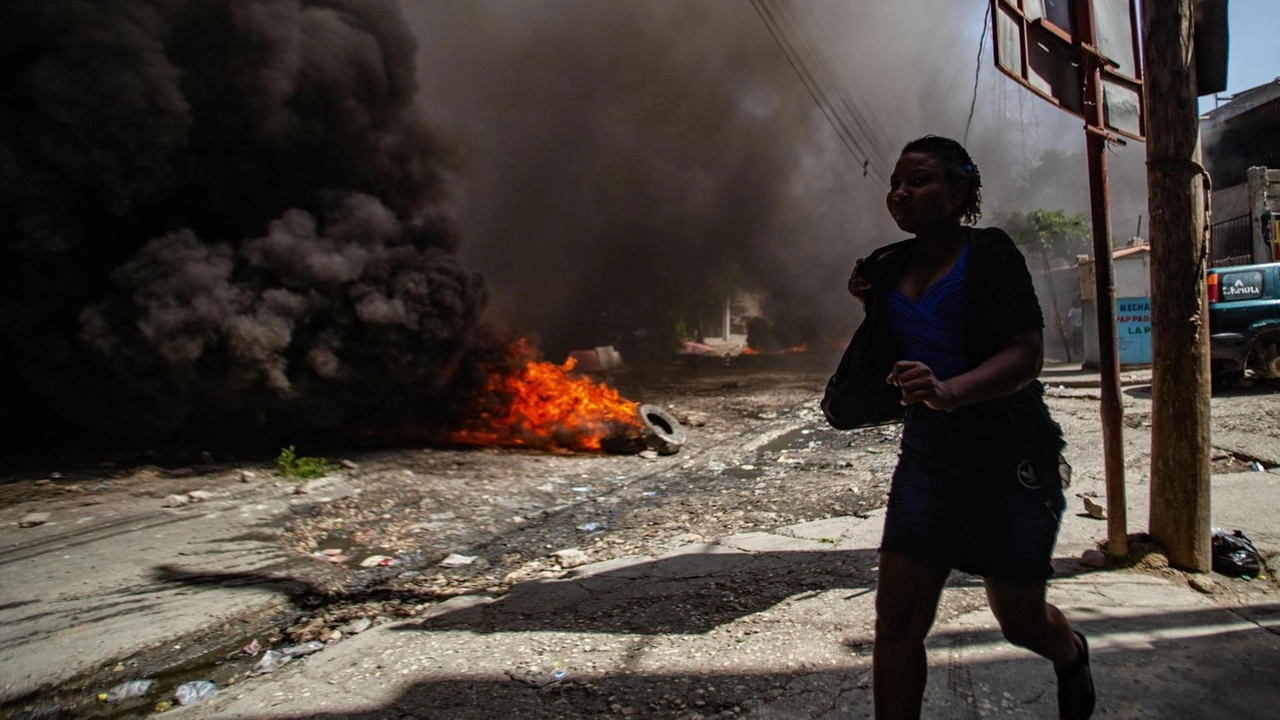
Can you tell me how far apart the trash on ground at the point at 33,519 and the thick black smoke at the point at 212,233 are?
1.65m

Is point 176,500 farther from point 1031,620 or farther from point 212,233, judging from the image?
point 1031,620

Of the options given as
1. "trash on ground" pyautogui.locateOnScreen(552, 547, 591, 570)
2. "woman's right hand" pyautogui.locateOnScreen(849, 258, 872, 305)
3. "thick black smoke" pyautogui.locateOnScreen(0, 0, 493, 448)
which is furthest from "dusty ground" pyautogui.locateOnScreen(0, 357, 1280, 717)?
"woman's right hand" pyautogui.locateOnScreen(849, 258, 872, 305)

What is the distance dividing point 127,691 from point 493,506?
2547mm

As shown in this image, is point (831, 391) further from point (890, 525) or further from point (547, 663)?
point (547, 663)

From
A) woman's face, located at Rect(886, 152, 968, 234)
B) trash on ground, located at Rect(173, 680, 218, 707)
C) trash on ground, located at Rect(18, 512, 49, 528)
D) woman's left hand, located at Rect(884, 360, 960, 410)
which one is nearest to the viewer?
woman's left hand, located at Rect(884, 360, 960, 410)

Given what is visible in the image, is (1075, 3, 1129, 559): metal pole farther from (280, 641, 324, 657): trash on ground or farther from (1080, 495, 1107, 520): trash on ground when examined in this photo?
(280, 641, 324, 657): trash on ground

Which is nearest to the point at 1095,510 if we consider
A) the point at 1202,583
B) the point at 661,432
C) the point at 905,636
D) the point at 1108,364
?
the point at 1202,583

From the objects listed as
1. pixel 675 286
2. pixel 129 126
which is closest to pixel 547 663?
pixel 129 126

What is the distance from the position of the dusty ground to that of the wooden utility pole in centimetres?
29

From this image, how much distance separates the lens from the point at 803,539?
3.67 meters

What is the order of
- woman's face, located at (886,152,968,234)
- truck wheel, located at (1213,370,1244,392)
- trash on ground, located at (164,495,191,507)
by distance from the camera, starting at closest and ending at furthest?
woman's face, located at (886,152,968,234)
trash on ground, located at (164,495,191,507)
truck wheel, located at (1213,370,1244,392)

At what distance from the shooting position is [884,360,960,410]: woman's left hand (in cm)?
140

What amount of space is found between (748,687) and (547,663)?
0.69 m

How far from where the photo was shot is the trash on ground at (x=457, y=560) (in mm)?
3840
